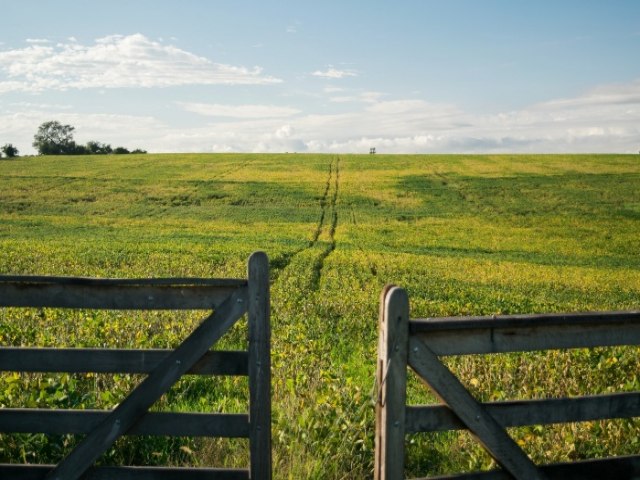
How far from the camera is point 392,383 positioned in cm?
336

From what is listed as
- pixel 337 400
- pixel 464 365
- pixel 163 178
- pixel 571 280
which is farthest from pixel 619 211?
pixel 337 400

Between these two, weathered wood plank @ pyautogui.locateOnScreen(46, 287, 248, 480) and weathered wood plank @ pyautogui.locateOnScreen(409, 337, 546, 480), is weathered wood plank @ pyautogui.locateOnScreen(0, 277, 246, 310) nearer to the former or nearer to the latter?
weathered wood plank @ pyautogui.locateOnScreen(46, 287, 248, 480)

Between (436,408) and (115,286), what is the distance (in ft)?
7.11

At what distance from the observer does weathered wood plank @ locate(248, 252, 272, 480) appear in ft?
12.4

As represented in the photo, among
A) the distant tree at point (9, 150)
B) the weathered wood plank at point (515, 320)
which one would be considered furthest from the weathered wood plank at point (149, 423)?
the distant tree at point (9, 150)

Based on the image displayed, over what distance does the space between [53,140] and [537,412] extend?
138 meters

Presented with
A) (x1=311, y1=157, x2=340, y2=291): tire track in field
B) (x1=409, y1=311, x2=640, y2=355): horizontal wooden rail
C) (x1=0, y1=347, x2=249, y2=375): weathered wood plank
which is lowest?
(x1=311, y1=157, x2=340, y2=291): tire track in field

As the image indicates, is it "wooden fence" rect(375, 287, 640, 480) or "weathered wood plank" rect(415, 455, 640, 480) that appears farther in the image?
"weathered wood plank" rect(415, 455, 640, 480)

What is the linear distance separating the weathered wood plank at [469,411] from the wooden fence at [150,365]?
1032mm

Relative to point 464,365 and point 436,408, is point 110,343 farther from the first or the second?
point 436,408

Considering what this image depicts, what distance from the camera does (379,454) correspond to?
3457 mm

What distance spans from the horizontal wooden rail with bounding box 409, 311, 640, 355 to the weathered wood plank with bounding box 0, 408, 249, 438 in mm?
1406

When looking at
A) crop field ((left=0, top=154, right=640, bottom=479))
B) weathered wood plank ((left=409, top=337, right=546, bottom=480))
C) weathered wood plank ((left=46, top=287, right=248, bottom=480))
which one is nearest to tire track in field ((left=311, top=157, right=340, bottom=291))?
crop field ((left=0, top=154, right=640, bottom=479))

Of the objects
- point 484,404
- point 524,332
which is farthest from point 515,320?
point 484,404
